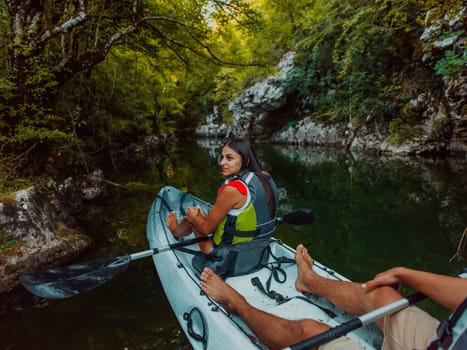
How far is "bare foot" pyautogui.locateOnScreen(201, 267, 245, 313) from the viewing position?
2.01 m

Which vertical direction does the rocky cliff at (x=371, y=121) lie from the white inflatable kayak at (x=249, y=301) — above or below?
above

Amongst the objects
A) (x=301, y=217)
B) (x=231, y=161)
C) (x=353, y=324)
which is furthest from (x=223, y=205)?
(x=301, y=217)

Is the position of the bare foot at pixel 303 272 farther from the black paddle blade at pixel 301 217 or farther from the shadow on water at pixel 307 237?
the shadow on water at pixel 307 237

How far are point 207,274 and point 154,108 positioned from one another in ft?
57.2

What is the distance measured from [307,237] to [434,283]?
3029mm

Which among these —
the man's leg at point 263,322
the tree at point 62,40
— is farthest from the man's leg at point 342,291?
the tree at point 62,40

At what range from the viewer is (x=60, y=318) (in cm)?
266

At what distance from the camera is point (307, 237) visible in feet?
14.3

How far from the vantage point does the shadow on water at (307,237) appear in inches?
98.6

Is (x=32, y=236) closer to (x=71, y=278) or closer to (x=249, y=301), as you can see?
(x=71, y=278)

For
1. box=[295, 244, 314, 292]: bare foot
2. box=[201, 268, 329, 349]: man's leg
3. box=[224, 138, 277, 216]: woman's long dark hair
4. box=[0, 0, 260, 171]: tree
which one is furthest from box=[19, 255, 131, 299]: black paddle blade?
box=[0, 0, 260, 171]: tree

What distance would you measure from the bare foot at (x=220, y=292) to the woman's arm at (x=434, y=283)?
37.8 inches

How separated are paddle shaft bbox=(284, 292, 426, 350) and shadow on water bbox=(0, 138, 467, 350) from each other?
4.59 feet

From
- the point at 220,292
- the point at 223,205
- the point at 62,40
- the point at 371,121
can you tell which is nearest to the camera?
the point at 220,292
